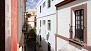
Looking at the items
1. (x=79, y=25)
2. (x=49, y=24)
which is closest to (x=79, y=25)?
(x=79, y=25)

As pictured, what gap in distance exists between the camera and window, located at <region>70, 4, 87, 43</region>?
256 inches

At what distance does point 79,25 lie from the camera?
7.26 meters

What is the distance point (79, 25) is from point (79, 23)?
0.09 m

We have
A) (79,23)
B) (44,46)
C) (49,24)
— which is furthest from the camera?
(44,46)

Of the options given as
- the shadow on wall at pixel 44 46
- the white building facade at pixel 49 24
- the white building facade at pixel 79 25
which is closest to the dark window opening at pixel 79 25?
the white building facade at pixel 79 25

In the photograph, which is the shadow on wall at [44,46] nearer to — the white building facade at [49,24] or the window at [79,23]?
the white building facade at [49,24]

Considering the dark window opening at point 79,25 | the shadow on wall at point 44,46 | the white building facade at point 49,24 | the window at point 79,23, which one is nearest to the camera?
→ the window at point 79,23

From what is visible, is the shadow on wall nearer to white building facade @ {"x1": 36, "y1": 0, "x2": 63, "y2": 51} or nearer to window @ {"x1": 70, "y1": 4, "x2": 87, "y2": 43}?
white building facade @ {"x1": 36, "y1": 0, "x2": 63, "y2": 51}

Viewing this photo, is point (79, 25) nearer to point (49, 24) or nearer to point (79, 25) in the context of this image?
point (79, 25)

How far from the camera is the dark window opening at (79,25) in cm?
693

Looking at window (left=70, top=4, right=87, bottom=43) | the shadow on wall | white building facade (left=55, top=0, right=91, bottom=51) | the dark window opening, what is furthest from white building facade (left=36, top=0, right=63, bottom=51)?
the dark window opening
